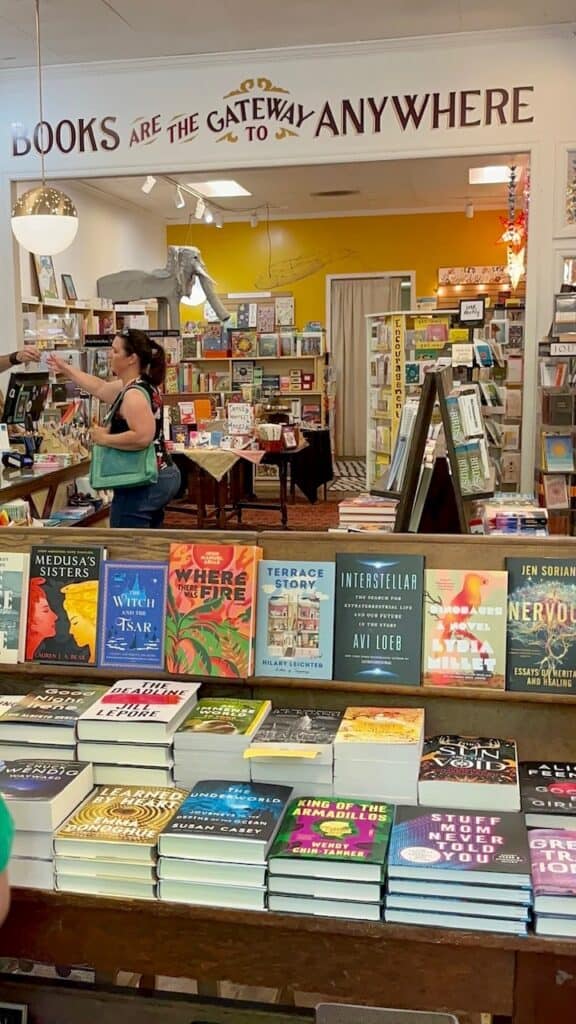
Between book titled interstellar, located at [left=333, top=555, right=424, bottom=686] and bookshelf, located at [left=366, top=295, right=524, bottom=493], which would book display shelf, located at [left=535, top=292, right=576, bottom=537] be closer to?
bookshelf, located at [left=366, top=295, right=524, bottom=493]

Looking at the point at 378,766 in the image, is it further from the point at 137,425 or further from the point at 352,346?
the point at 352,346

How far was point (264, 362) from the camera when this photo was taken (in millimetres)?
11641

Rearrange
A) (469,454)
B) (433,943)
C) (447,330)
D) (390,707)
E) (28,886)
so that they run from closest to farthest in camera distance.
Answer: (433,943)
(28,886)
(390,707)
(469,454)
(447,330)

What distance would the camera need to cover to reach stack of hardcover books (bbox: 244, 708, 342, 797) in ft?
5.56

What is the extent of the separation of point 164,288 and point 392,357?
245 cm

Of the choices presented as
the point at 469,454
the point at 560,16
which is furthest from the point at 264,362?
the point at 469,454

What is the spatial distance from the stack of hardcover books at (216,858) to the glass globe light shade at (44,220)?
3656 mm

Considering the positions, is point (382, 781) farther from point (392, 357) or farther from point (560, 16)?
point (392, 357)

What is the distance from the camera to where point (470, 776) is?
5.55ft

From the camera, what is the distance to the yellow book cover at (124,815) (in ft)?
5.15

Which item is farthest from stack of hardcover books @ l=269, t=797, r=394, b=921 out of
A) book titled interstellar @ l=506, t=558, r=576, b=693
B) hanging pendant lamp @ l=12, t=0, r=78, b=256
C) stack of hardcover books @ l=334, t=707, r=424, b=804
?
hanging pendant lamp @ l=12, t=0, r=78, b=256

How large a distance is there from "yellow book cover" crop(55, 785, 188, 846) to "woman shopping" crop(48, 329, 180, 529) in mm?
2184

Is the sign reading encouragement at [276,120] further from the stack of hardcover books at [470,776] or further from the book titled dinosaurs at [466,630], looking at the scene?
the stack of hardcover books at [470,776]

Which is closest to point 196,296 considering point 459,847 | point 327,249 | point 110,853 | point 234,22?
point 327,249
